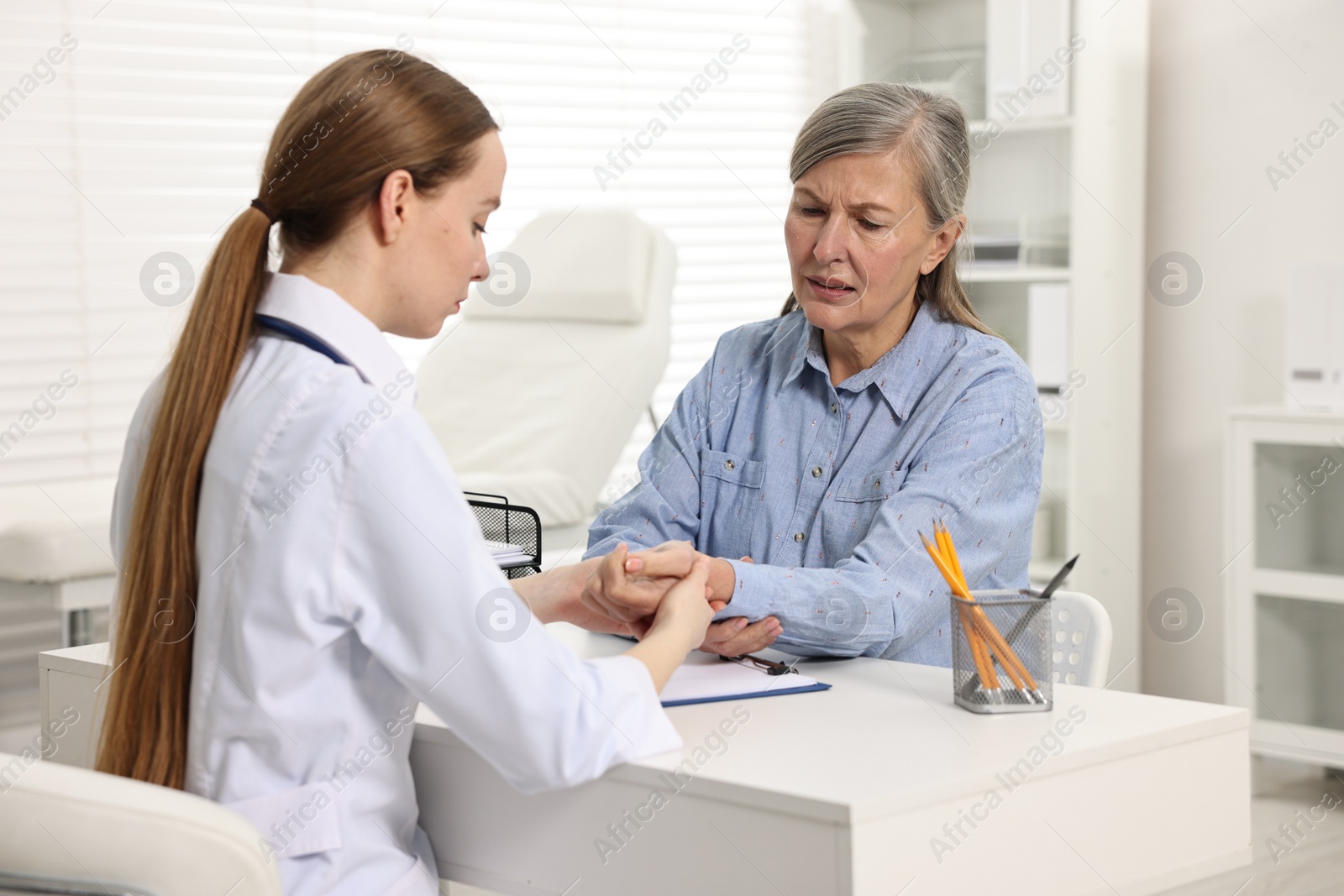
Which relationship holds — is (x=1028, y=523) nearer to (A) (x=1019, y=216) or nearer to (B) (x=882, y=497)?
(B) (x=882, y=497)

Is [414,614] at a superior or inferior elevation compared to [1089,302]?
inferior

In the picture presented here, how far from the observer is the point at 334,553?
99 cm

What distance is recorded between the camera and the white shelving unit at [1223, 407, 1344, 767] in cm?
298

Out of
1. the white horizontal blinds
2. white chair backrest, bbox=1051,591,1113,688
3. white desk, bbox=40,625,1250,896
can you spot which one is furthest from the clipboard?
the white horizontal blinds

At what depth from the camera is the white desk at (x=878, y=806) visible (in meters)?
0.95

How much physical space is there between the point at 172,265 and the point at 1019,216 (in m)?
2.09

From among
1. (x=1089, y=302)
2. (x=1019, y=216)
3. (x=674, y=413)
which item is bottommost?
(x=674, y=413)

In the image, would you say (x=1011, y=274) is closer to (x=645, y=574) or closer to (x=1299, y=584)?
(x=1299, y=584)

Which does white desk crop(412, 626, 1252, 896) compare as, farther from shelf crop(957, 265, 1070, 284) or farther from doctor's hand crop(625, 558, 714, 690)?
shelf crop(957, 265, 1070, 284)

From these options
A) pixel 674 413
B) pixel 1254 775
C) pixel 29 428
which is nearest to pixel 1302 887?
pixel 1254 775

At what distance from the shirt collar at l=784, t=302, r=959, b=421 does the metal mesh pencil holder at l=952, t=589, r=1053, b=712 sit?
493 mm

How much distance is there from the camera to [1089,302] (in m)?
3.36

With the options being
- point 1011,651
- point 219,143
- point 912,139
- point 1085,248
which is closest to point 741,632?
point 1011,651

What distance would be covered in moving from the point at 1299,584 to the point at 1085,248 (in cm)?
93
